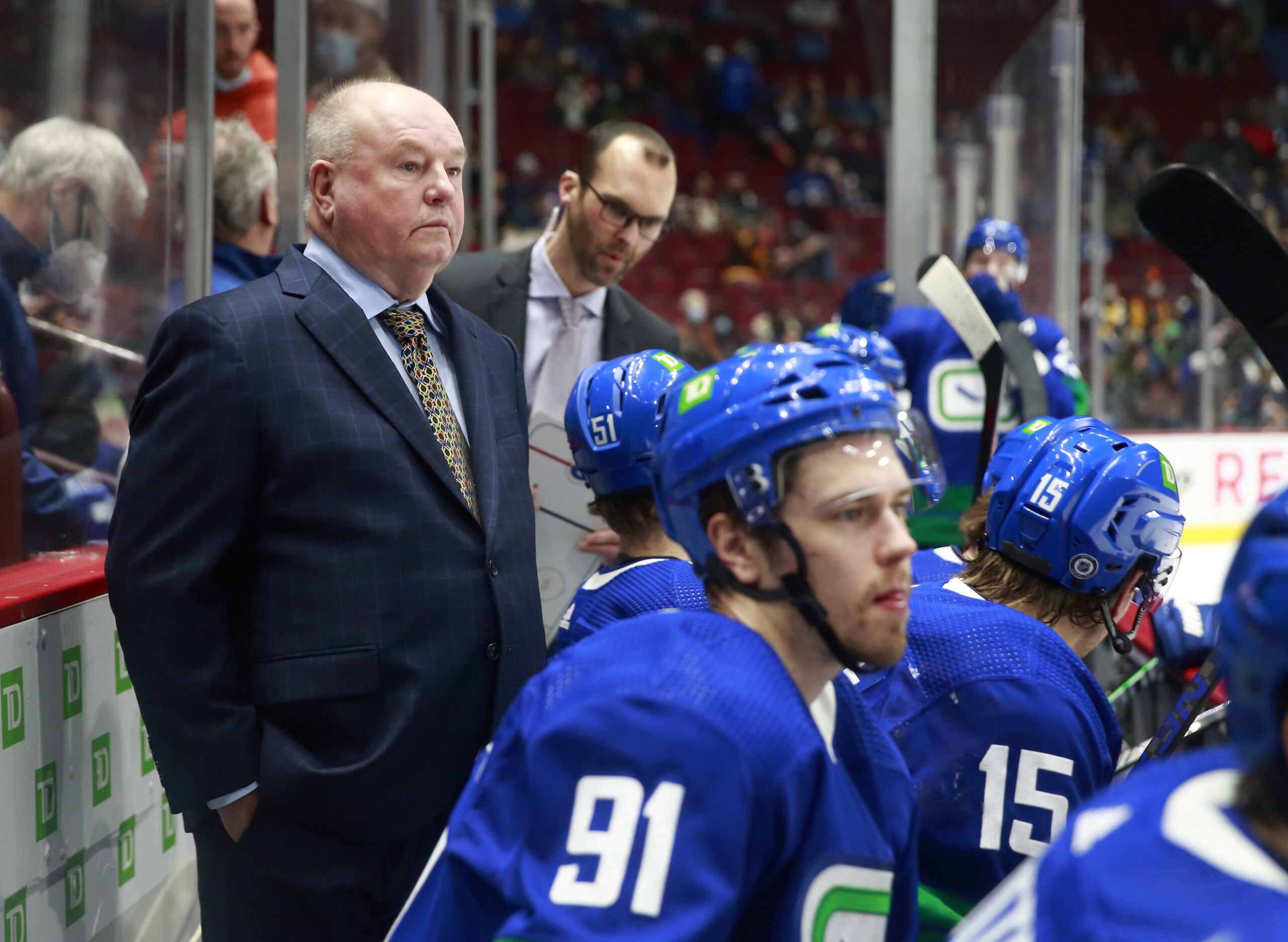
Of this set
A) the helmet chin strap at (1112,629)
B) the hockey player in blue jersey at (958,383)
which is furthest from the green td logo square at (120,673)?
the hockey player in blue jersey at (958,383)

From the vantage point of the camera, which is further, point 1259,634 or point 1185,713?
point 1185,713

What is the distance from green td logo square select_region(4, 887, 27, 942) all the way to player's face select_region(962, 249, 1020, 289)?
336 centimetres

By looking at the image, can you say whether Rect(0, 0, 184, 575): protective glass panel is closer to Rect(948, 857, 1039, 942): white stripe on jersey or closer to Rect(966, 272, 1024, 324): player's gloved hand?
Rect(948, 857, 1039, 942): white stripe on jersey

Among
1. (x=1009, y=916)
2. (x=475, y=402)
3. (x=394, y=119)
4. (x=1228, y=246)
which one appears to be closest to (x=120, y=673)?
(x=475, y=402)

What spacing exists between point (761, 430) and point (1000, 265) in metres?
3.36

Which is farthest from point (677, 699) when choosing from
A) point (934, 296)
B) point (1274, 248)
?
point (934, 296)

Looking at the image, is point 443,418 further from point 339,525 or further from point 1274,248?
point 1274,248

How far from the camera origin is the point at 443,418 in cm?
186

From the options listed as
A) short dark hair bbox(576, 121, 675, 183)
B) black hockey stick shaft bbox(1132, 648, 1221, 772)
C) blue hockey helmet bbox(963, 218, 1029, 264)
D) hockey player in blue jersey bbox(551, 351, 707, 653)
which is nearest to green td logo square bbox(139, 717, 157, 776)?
hockey player in blue jersey bbox(551, 351, 707, 653)


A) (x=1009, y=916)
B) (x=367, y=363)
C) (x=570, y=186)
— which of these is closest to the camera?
(x=1009, y=916)

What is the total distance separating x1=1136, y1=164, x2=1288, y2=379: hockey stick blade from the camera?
175 cm

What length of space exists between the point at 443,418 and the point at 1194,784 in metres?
1.26

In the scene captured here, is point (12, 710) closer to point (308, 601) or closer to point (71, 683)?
point (71, 683)

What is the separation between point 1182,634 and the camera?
107 inches
